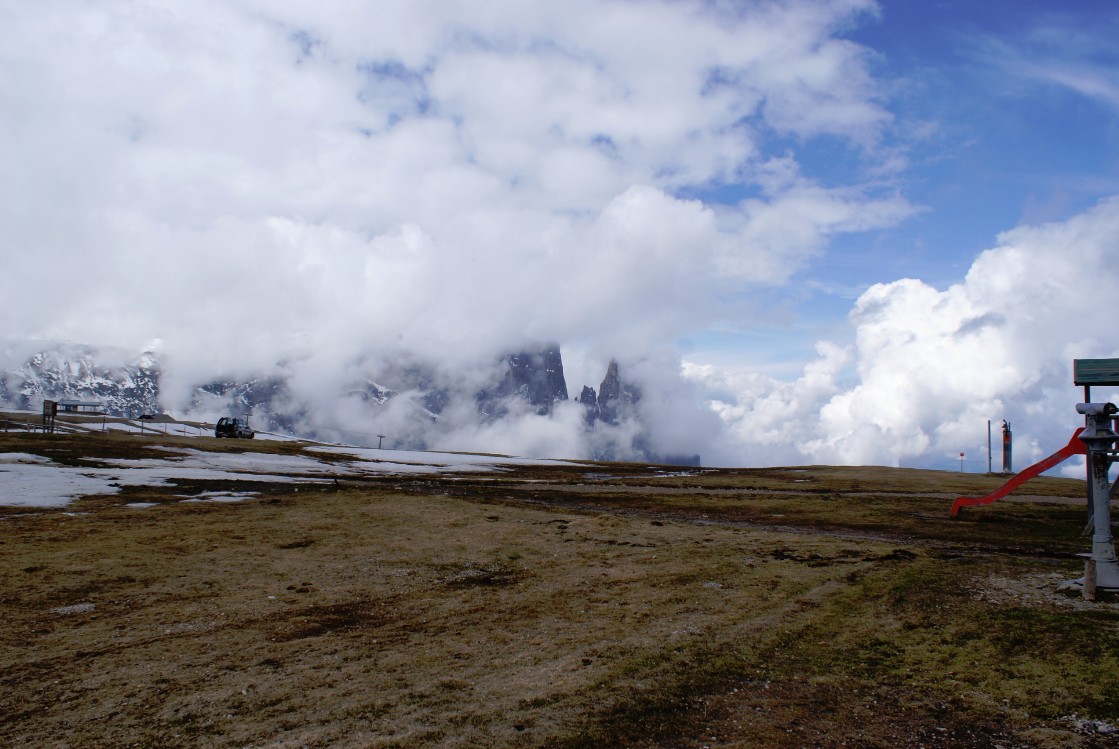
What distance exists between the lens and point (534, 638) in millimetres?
12477

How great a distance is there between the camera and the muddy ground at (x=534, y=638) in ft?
28.5

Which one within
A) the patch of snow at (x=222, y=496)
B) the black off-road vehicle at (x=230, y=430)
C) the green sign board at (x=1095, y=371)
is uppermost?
the green sign board at (x=1095, y=371)

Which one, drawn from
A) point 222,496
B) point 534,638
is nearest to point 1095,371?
point 534,638

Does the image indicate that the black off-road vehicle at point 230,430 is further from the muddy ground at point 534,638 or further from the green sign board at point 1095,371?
the green sign board at point 1095,371

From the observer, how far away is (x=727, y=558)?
66.5 ft

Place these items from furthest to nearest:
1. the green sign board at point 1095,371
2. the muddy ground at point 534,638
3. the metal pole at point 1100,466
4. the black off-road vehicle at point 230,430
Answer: the black off-road vehicle at point 230,430 → the green sign board at point 1095,371 → the metal pole at point 1100,466 → the muddy ground at point 534,638

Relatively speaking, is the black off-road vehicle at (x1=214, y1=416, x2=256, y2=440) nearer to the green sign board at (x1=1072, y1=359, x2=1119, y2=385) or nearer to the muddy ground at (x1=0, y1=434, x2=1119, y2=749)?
the muddy ground at (x1=0, y1=434, x2=1119, y2=749)

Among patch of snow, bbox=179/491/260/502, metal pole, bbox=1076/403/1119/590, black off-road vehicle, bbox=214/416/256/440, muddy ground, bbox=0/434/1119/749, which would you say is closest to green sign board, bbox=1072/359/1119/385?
metal pole, bbox=1076/403/1119/590

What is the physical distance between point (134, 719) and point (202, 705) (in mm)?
824

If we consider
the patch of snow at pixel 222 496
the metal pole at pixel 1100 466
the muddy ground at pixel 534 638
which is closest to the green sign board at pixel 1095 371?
the metal pole at pixel 1100 466

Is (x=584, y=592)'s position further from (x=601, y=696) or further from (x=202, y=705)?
(x=202, y=705)

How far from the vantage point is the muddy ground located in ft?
28.5

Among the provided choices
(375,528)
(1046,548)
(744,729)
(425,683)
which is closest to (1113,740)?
(744,729)

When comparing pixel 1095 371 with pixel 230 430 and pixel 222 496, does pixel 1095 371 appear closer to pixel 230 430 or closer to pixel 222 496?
pixel 222 496
